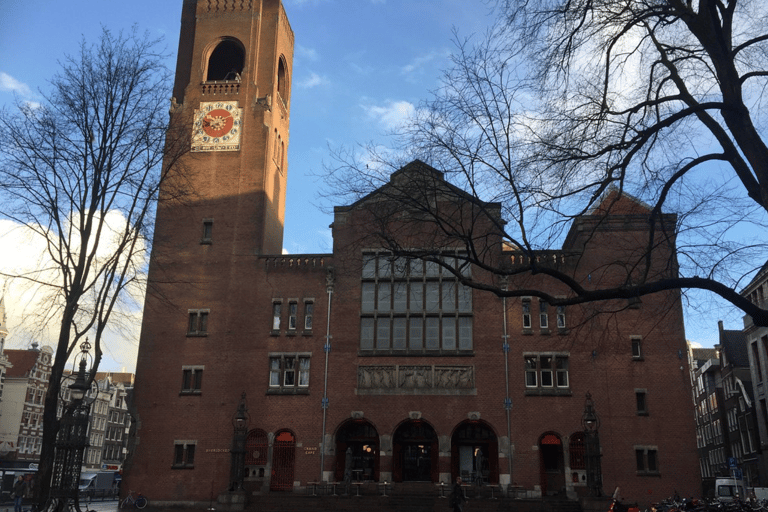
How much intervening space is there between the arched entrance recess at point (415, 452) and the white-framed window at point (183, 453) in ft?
31.3

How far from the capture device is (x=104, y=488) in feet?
184

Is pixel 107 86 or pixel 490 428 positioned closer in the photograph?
pixel 107 86

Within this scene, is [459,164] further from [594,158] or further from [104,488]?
[104,488]

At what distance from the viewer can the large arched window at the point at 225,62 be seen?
40.9 meters

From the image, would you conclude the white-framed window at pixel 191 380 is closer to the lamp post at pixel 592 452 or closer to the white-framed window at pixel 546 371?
the white-framed window at pixel 546 371

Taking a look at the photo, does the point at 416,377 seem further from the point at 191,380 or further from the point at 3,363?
the point at 3,363

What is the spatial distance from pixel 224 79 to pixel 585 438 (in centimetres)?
2748

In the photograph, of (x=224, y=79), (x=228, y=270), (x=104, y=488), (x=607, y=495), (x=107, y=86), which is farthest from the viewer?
(x=104, y=488)

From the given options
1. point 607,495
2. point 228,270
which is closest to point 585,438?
point 607,495

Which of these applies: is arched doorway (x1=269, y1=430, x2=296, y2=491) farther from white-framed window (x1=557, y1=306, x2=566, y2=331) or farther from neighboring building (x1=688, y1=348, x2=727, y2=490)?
neighboring building (x1=688, y1=348, x2=727, y2=490)

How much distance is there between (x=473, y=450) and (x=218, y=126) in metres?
21.6

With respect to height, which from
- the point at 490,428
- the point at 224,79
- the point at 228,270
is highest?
the point at 224,79

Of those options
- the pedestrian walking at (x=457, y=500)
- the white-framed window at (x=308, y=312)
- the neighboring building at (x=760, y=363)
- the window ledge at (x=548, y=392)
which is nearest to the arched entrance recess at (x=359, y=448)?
the white-framed window at (x=308, y=312)

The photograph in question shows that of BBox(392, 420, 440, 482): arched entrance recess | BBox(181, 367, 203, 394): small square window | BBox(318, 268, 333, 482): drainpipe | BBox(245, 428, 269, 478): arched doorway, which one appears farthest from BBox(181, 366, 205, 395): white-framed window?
BBox(392, 420, 440, 482): arched entrance recess
